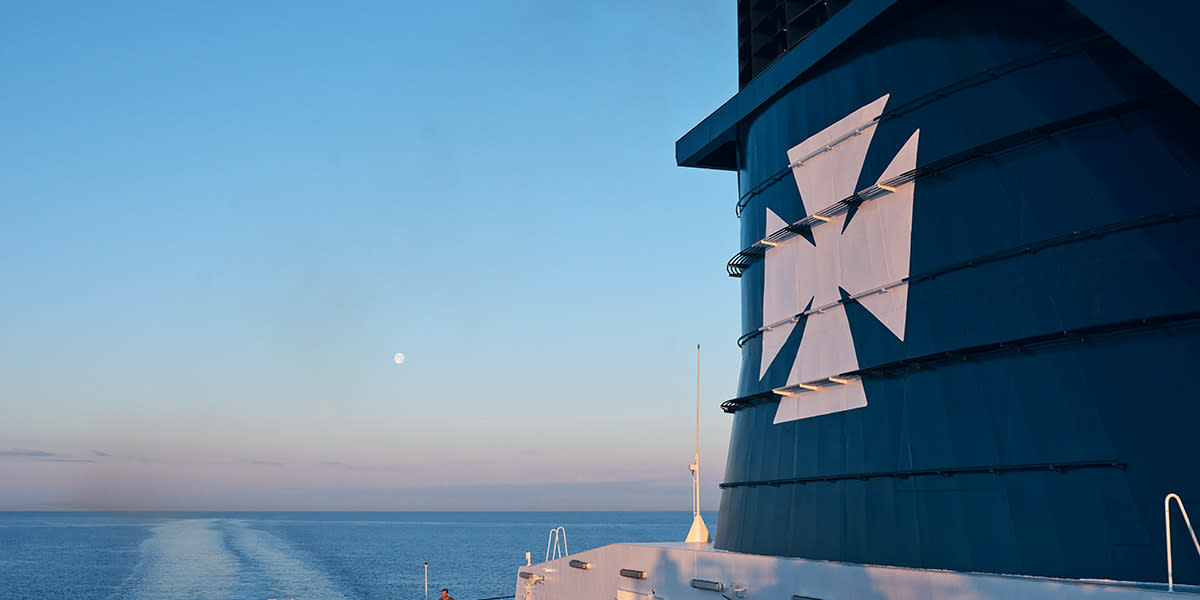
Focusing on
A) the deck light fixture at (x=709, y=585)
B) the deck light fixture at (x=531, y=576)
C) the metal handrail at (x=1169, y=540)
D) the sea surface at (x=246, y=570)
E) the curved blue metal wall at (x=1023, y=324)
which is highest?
the curved blue metal wall at (x=1023, y=324)

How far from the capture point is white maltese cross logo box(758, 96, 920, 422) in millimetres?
13727

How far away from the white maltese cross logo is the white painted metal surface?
8.43 feet

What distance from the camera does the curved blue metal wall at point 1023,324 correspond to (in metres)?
10.2

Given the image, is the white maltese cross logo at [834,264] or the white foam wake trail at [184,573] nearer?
the white maltese cross logo at [834,264]

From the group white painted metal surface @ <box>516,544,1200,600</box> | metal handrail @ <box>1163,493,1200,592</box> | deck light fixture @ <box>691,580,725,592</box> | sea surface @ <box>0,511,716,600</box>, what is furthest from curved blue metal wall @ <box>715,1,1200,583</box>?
sea surface @ <box>0,511,716,600</box>

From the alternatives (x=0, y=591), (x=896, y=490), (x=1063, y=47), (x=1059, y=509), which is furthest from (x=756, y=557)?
(x=0, y=591)

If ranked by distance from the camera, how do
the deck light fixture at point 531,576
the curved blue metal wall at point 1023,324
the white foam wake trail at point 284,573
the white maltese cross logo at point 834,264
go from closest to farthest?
the curved blue metal wall at point 1023,324, the white maltese cross logo at point 834,264, the deck light fixture at point 531,576, the white foam wake trail at point 284,573

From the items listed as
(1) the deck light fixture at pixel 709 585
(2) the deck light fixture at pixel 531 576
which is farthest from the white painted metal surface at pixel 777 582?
(2) the deck light fixture at pixel 531 576

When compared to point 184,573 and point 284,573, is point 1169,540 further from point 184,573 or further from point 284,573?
point 184,573

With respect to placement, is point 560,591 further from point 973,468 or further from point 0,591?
point 0,591

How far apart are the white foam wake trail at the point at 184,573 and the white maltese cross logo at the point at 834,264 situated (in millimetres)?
72701

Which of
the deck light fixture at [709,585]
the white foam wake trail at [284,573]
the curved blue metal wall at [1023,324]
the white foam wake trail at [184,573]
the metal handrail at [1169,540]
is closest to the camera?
the metal handrail at [1169,540]

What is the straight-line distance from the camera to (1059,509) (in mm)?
10695

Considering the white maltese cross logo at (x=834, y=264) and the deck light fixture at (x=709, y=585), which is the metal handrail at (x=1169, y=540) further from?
the deck light fixture at (x=709, y=585)
